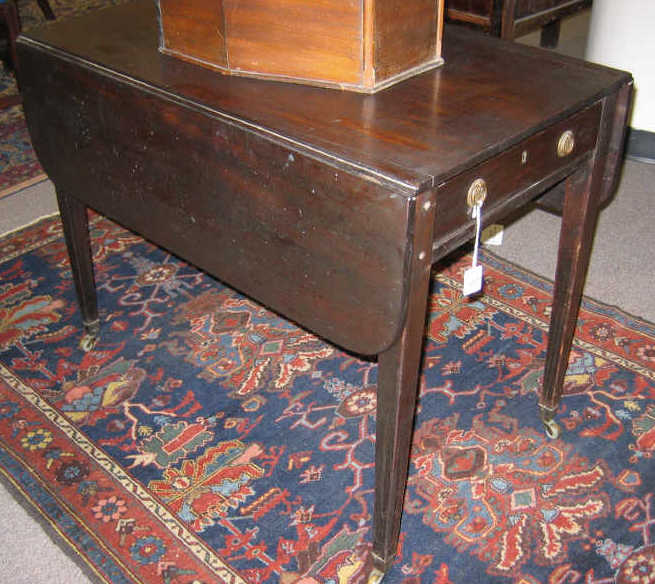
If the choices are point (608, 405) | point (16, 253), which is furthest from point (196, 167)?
point (16, 253)

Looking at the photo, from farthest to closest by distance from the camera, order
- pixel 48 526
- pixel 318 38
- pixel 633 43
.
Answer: pixel 633 43, pixel 48 526, pixel 318 38

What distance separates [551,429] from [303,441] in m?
0.58

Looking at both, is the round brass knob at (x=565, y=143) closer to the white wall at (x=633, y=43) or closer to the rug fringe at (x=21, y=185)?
the white wall at (x=633, y=43)

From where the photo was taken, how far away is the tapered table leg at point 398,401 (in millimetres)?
1093

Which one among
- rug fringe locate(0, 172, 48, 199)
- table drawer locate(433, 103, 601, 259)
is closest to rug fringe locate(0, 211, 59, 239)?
rug fringe locate(0, 172, 48, 199)

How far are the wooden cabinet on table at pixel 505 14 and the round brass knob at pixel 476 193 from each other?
6.68 feet

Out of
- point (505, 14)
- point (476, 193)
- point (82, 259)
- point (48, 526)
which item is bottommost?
point (48, 526)

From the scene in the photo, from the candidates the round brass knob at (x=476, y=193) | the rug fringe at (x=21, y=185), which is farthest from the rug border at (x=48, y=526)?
the rug fringe at (x=21, y=185)

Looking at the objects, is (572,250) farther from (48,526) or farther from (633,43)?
(633,43)

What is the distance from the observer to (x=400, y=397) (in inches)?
47.8

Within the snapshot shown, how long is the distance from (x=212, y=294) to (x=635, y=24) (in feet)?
6.22

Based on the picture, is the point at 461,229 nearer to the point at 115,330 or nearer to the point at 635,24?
the point at 115,330

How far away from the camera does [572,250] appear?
1511 millimetres

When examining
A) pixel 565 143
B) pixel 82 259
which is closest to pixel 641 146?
pixel 565 143
